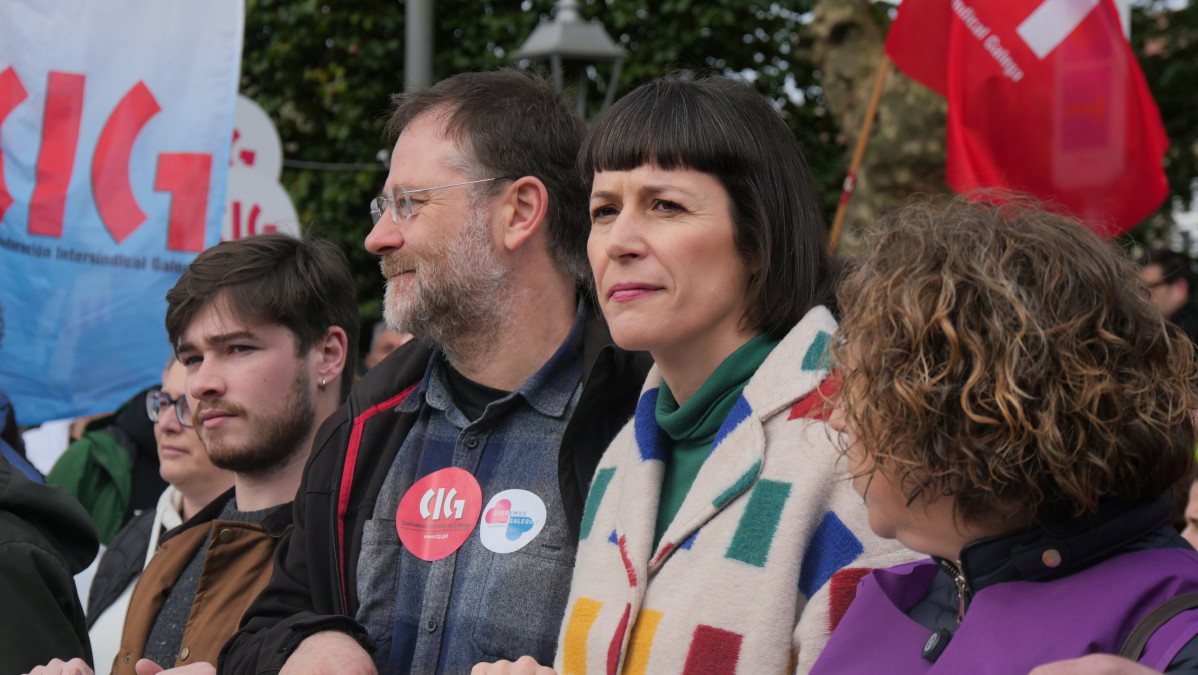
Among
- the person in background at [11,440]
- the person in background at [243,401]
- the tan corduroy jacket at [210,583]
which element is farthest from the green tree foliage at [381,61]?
the tan corduroy jacket at [210,583]

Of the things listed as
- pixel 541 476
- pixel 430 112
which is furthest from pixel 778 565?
pixel 430 112

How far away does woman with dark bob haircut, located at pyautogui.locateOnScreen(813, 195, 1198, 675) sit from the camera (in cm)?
147

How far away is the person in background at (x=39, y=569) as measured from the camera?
2557 mm

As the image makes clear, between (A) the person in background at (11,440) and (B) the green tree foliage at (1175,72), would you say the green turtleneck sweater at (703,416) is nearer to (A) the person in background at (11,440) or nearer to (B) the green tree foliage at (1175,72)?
(A) the person in background at (11,440)

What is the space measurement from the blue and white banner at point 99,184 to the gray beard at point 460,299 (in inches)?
61.8

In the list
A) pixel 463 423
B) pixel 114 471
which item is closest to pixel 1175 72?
pixel 114 471

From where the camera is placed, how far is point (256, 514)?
10.9ft

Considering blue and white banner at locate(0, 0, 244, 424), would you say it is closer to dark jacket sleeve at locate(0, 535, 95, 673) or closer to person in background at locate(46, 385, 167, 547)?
person in background at locate(46, 385, 167, 547)

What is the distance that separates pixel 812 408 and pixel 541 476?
84cm

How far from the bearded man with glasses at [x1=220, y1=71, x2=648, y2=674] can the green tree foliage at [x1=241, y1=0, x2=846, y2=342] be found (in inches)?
315

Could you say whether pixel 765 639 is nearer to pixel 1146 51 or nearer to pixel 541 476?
pixel 541 476

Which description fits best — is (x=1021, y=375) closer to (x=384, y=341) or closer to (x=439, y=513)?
(x=439, y=513)

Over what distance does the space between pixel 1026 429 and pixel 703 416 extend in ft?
2.86

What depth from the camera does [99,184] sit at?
4.17 m
